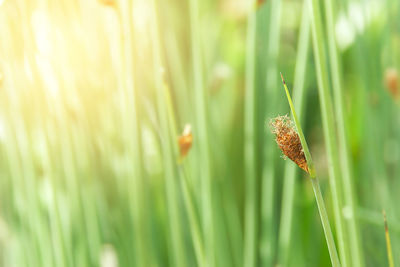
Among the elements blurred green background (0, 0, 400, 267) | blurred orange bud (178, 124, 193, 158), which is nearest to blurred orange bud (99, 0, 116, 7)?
blurred green background (0, 0, 400, 267)

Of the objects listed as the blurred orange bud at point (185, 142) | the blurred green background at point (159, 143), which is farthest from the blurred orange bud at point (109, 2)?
the blurred orange bud at point (185, 142)

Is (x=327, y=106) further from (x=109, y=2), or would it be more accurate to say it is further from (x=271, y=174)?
(x=271, y=174)

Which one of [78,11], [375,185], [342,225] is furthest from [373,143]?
[78,11]

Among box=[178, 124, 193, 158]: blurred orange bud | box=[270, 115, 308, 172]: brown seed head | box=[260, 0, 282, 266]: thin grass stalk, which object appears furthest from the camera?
box=[260, 0, 282, 266]: thin grass stalk

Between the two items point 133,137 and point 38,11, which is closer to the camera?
point 133,137

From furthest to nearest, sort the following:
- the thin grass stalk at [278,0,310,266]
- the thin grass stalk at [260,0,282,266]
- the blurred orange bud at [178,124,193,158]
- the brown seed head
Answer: the thin grass stalk at [260,0,282,266] → the thin grass stalk at [278,0,310,266] → the blurred orange bud at [178,124,193,158] → the brown seed head

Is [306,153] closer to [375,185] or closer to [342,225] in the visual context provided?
[342,225]

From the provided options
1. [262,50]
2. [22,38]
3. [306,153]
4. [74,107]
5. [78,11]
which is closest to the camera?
[306,153]

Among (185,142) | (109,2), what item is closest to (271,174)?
(185,142)

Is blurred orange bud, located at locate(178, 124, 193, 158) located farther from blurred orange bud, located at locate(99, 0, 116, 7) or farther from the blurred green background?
blurred orange bud, located at locate(99, 0, 116, 7)
